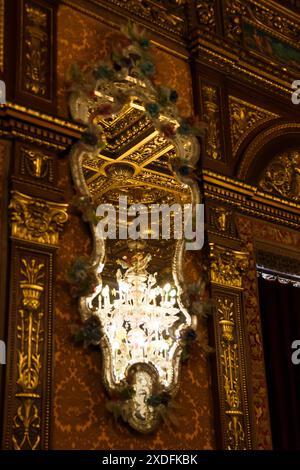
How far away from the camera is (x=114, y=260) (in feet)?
16.1

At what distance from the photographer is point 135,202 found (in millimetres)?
5336

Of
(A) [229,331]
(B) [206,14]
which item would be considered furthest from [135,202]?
(B) [206,14]

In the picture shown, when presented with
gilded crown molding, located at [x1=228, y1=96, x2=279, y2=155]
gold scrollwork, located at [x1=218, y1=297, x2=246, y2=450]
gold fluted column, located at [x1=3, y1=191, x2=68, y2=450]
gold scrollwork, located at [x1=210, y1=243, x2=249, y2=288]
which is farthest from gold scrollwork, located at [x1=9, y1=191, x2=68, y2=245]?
gilded crown molding, located at [x1=228, y1=96, x2=279, y2=155]

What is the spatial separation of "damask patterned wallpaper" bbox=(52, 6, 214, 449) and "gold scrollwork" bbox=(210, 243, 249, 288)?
2.04ft

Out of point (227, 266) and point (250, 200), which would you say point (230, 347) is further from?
point (250, 200)

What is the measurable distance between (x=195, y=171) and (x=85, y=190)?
109 centimetres

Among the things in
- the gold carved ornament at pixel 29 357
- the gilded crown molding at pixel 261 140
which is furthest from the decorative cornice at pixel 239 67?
the gold carved ornament at pixel 29 357

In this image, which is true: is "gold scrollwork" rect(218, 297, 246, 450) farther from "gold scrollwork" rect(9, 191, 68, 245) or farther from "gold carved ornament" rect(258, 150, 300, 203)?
"gold scrollwork" rect(9, 191, 68, 245)

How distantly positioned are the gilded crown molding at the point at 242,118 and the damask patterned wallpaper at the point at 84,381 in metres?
1.30

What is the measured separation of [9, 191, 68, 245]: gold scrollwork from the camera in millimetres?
4414

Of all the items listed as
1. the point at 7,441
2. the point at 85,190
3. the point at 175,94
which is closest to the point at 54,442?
the point at 7,441

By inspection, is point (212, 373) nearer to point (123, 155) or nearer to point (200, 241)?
point (200, 241)

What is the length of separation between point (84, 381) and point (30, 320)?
0.54 metres

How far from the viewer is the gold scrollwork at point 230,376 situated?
497 cm
